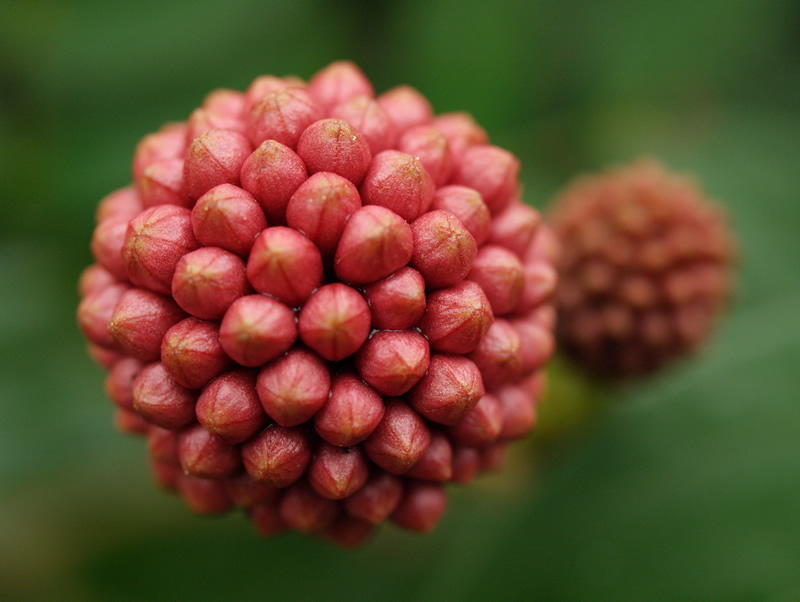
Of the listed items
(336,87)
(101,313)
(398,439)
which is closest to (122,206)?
(101,313)

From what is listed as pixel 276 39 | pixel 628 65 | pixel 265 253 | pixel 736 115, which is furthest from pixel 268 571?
pixel 736 115

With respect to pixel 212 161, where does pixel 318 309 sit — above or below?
below

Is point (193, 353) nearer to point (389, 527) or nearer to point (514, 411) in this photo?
point (514, 411)

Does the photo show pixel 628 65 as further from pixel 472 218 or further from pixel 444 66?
pixel 472 218

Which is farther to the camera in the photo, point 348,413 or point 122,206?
point 122,206

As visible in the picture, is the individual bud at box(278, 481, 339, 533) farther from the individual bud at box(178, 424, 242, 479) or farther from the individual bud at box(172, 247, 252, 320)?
the individual bud at box(172, 247, 252, 320)

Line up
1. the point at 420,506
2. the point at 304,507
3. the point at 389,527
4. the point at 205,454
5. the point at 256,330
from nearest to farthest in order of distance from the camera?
the point at 256,330 → the point at 205,454 → the point at 304,507 → the point at 420,506 → the point at 389,527
